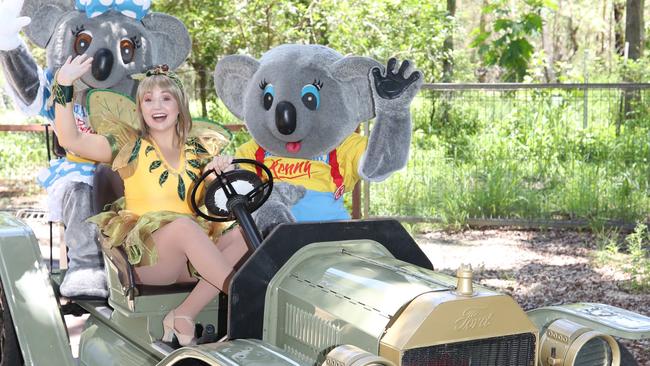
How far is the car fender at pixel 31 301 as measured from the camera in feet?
12.2

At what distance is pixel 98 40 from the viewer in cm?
515

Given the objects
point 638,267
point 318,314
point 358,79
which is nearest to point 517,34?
point 638,267

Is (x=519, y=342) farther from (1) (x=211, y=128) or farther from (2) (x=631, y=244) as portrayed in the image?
(2) (x=631, y=244)

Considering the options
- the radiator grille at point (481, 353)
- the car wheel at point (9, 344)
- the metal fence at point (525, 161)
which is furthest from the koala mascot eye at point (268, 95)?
the metal fence at point (525, 161)

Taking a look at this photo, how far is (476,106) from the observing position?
31.7 feet

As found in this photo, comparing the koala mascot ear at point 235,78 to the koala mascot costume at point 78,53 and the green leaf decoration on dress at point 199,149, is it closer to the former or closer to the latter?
the koala mascot costume at point 78,53

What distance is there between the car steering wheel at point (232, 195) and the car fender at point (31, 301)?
2.73 ft

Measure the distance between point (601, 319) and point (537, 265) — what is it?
4.44 metres

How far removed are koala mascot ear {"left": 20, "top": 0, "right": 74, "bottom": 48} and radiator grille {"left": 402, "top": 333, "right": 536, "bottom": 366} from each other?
3561mm

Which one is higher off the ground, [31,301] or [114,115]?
[114,115]

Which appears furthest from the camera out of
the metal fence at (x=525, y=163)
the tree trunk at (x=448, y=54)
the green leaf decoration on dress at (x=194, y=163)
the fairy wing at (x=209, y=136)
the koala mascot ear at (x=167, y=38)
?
the tree trunk at (x=448, y=54)

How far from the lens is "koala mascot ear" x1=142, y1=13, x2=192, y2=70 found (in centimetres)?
554

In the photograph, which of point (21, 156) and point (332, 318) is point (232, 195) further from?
point (21, 156)

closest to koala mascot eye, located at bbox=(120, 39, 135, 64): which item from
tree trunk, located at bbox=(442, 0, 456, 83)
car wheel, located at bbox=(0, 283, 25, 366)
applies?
car wheel, located at bbox=(0, 283, 25, 366)
